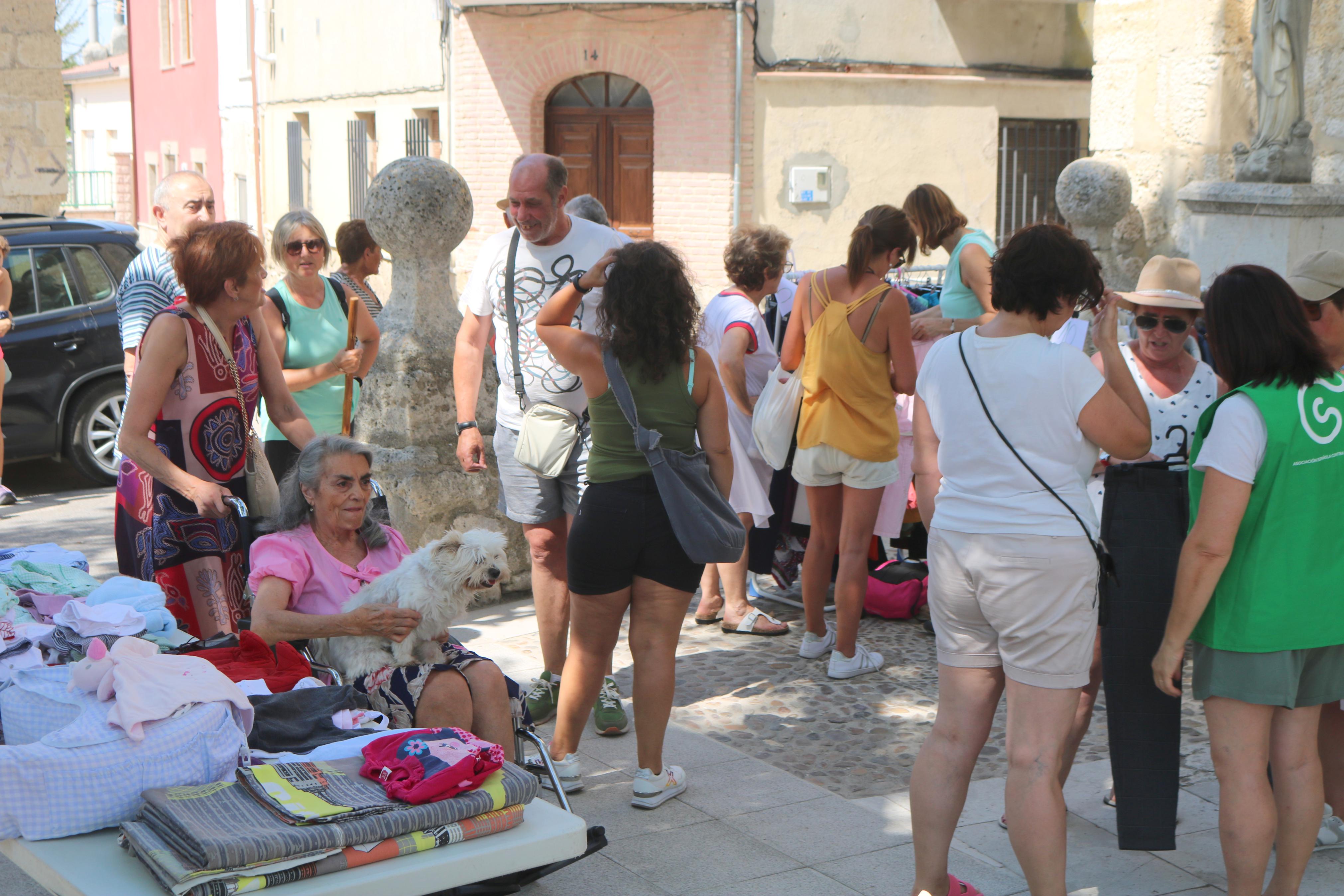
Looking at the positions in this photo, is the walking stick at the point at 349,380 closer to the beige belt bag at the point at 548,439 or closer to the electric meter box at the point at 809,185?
the beige belt bag at the point at 548,439

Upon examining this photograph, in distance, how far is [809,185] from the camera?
17.9 meters

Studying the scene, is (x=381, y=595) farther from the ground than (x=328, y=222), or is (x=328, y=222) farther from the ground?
(x=328, y=222)

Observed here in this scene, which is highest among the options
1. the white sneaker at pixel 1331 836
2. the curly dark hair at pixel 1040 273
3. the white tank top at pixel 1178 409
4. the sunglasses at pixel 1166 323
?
the curly dark hair at pixel 1040 273

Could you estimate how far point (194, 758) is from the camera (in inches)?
114

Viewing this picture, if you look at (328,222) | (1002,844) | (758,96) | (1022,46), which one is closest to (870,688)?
(1002,844)

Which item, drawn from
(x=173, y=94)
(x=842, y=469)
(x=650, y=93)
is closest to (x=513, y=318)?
(x=842, y=469)

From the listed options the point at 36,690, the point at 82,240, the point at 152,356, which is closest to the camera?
the point at 36,690

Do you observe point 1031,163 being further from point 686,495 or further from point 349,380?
point 686,495

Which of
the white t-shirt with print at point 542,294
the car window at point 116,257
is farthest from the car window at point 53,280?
the white t-shirt with print at point 542,294

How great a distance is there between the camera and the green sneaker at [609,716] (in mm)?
4805

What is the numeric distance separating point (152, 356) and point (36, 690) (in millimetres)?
1280

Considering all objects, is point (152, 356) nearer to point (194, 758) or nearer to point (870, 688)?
point (194, 758)

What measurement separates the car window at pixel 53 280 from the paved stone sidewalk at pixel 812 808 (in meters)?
5.34

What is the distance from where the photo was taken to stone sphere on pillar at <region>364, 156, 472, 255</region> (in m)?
6.21
